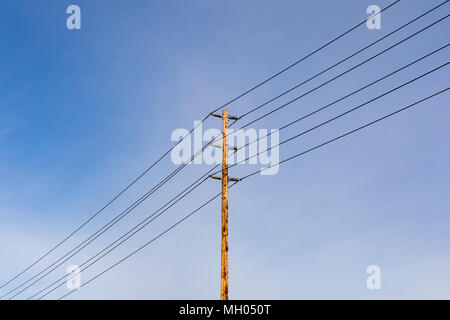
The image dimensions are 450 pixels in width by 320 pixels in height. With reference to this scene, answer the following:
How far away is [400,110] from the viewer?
16953 millimetres

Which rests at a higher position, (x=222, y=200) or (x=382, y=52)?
(x=382, y=52)
